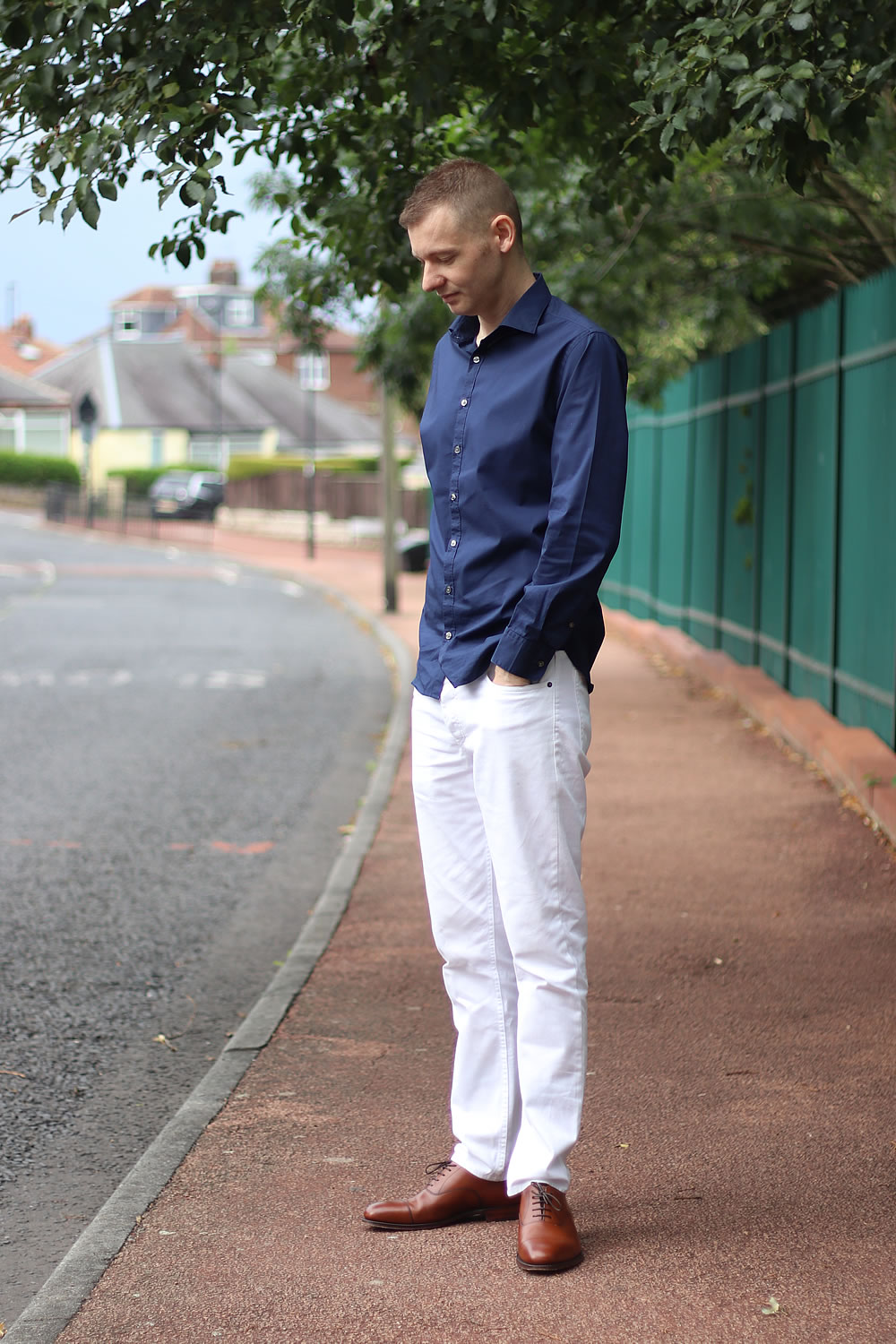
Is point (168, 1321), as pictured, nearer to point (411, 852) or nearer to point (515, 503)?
point (515, 503)

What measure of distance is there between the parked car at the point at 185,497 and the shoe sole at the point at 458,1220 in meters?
49.5

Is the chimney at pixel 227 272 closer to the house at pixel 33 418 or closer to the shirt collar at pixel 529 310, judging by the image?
the house at pixel 33 418

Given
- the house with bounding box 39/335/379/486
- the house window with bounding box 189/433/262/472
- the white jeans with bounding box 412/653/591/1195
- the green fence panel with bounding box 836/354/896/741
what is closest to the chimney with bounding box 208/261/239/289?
the house with bounding box 39/335/379/486

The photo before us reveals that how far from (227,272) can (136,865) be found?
89828 millimetres

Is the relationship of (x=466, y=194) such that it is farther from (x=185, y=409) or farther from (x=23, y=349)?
(x=23, y=349)

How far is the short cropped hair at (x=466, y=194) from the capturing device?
307cm

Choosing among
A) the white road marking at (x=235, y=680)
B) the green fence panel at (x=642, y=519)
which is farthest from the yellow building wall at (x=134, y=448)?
the white road marking at (x=235, y=680)

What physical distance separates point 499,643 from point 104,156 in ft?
5.78

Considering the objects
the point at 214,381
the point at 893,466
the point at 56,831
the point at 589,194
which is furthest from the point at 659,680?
the point at 214,381

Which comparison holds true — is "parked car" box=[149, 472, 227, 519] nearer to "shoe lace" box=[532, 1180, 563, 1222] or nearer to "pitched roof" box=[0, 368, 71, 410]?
"pitched roof" box=[0, 368, 71, 410]

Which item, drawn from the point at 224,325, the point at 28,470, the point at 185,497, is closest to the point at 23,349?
the point at 224,325

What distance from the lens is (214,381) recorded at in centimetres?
7431

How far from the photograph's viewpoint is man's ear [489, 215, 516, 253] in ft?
10.1

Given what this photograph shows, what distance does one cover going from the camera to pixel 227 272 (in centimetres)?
9338
